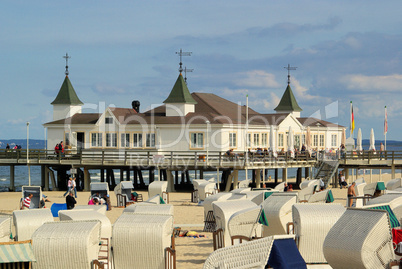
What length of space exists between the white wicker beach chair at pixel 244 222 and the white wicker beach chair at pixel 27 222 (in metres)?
3.80

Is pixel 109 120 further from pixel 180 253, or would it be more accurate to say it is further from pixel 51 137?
pixel 180 253

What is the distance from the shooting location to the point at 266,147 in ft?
139

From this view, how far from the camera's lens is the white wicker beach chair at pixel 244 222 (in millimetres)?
13469

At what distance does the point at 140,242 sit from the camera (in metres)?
11.1

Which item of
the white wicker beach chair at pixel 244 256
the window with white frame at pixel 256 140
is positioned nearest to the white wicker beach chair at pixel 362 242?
the white wicker beach chair at pixel 244 256

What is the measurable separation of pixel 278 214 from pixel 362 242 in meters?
5.66

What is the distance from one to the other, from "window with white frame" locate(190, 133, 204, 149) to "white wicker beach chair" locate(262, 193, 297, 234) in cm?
2438

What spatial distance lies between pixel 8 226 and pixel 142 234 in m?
3.38

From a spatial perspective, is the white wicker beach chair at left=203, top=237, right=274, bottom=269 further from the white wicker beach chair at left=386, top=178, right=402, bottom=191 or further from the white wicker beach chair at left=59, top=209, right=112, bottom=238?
the white wicker beach chair at left=386, top=178, right=402, bottom=191

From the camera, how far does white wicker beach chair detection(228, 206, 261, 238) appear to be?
44.2 feet

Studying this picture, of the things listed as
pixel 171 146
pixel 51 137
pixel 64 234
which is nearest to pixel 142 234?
pixel 64 234

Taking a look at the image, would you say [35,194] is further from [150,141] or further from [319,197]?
[150,141]

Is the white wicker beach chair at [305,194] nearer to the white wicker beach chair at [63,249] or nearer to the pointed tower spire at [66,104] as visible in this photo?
the white wicker beach chair at [63,249]

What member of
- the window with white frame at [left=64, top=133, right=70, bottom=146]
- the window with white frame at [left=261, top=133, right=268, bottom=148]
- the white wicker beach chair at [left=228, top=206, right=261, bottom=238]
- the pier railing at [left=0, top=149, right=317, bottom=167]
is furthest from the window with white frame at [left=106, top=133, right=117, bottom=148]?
the white wicker beach chair at [left=228, top=206, right=261, bottom=238]
